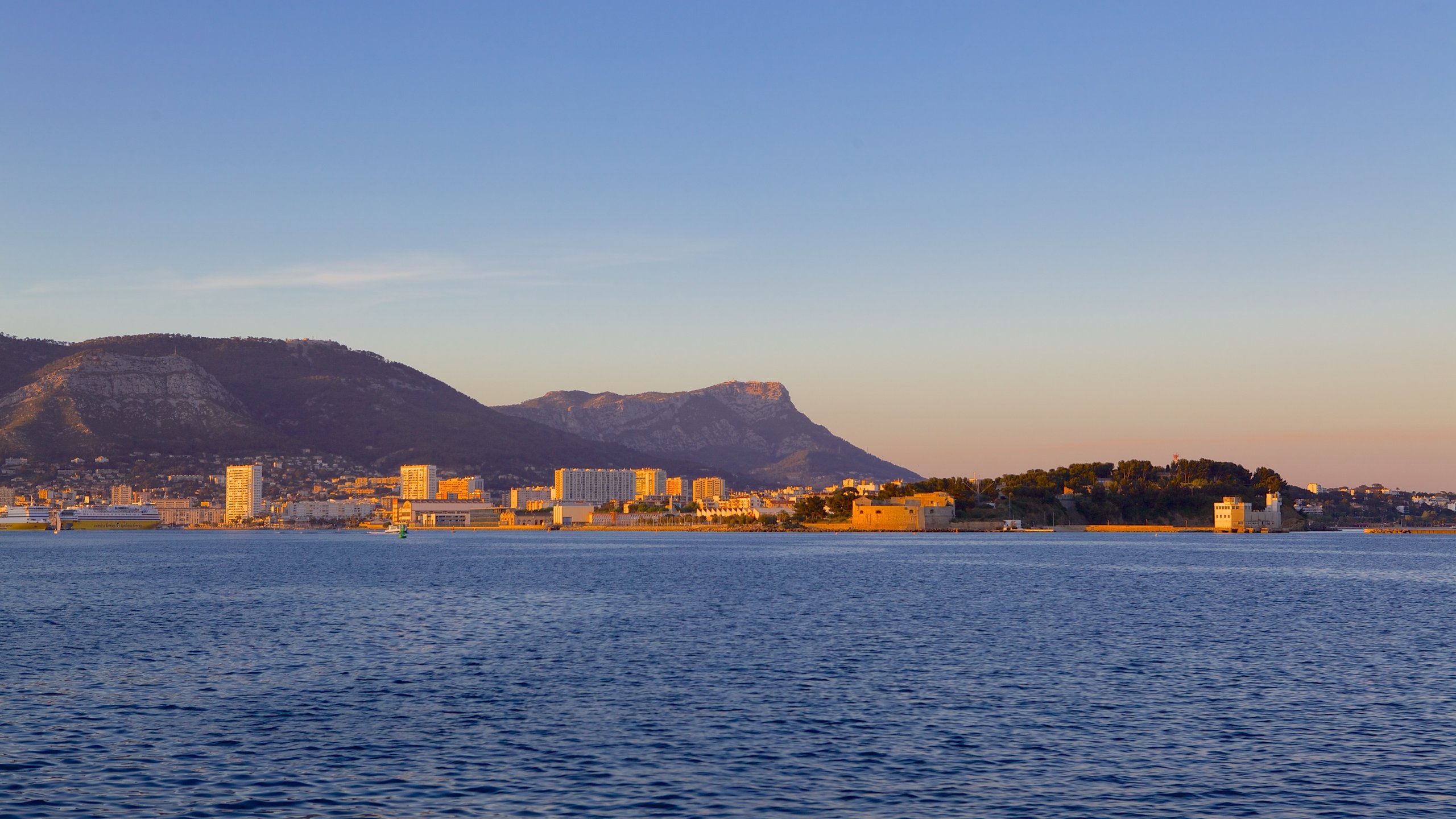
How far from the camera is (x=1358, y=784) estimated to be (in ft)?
71.8

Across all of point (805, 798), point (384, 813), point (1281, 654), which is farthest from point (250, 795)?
point (1281, 654)

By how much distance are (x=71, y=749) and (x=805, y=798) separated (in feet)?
50.4

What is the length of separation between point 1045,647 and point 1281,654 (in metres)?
7.79

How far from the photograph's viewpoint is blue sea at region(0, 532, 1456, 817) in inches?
834

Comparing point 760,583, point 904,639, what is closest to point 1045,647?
point 904,639

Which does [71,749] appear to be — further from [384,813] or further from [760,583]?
[760,583]

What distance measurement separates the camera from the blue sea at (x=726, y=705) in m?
21.2

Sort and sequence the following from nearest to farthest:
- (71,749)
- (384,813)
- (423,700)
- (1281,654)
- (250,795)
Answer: (384,813) → (250,795) → (71,749) → (423,700) → (1281,654)

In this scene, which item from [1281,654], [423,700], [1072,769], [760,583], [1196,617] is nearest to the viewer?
[1072,769]

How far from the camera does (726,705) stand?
3077 centimetres

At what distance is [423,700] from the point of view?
103 ft

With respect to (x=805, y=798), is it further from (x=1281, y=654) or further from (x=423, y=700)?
(x=1281, y=654)

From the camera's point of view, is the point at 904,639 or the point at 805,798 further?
the point at 904,639

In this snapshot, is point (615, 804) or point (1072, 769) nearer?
point (615, 804)
